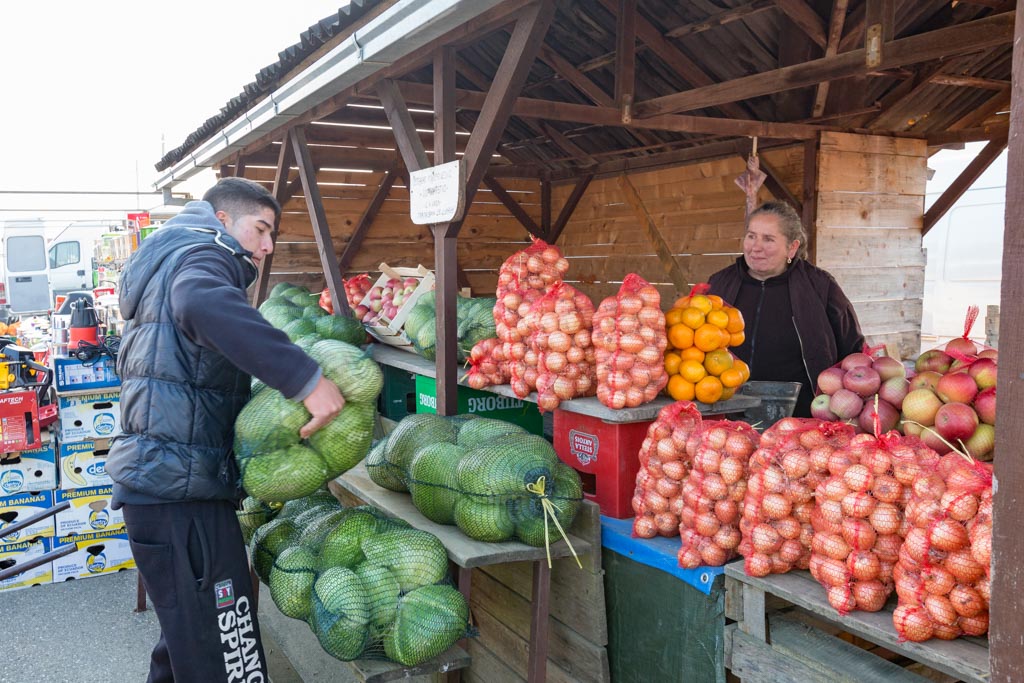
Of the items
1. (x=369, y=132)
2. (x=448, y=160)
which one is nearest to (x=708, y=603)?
(x=448, y=160)

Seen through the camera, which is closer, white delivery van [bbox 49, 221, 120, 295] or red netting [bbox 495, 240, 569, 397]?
red netting [bbox 495, 240, 569, 397]

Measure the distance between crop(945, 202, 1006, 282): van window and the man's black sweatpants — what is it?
12.5m

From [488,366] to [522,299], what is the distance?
1.31ft

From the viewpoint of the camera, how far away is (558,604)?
3.20 meters

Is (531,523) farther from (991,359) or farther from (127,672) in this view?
(127,672)

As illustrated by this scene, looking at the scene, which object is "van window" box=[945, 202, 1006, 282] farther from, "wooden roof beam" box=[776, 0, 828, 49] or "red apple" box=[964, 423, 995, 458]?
"red apple" box=[964, 423, 995, 458]

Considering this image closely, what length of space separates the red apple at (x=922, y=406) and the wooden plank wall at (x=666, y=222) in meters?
4.33

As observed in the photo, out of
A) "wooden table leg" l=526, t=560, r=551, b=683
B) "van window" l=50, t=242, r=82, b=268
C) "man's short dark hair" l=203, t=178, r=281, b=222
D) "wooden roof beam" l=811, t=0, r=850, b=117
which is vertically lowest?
"wooden table leg" l=526, t=560, r=551, b=683

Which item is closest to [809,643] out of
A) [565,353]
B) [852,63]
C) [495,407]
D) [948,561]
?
[948,561]

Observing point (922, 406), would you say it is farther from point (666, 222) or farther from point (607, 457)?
point (666, 222)

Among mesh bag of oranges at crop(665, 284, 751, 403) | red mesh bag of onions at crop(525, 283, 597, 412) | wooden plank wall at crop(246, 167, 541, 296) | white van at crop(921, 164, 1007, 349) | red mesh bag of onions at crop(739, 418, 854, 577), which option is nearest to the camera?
red mesh bag of onions at crop(739, 418, 854, 577)

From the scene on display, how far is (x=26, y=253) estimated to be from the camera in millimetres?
21281

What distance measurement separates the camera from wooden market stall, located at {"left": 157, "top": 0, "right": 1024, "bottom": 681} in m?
3.64

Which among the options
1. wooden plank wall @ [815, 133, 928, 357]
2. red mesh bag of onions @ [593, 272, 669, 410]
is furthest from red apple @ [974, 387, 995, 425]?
wooden plank wall @ [815, 133, 928, 357]
